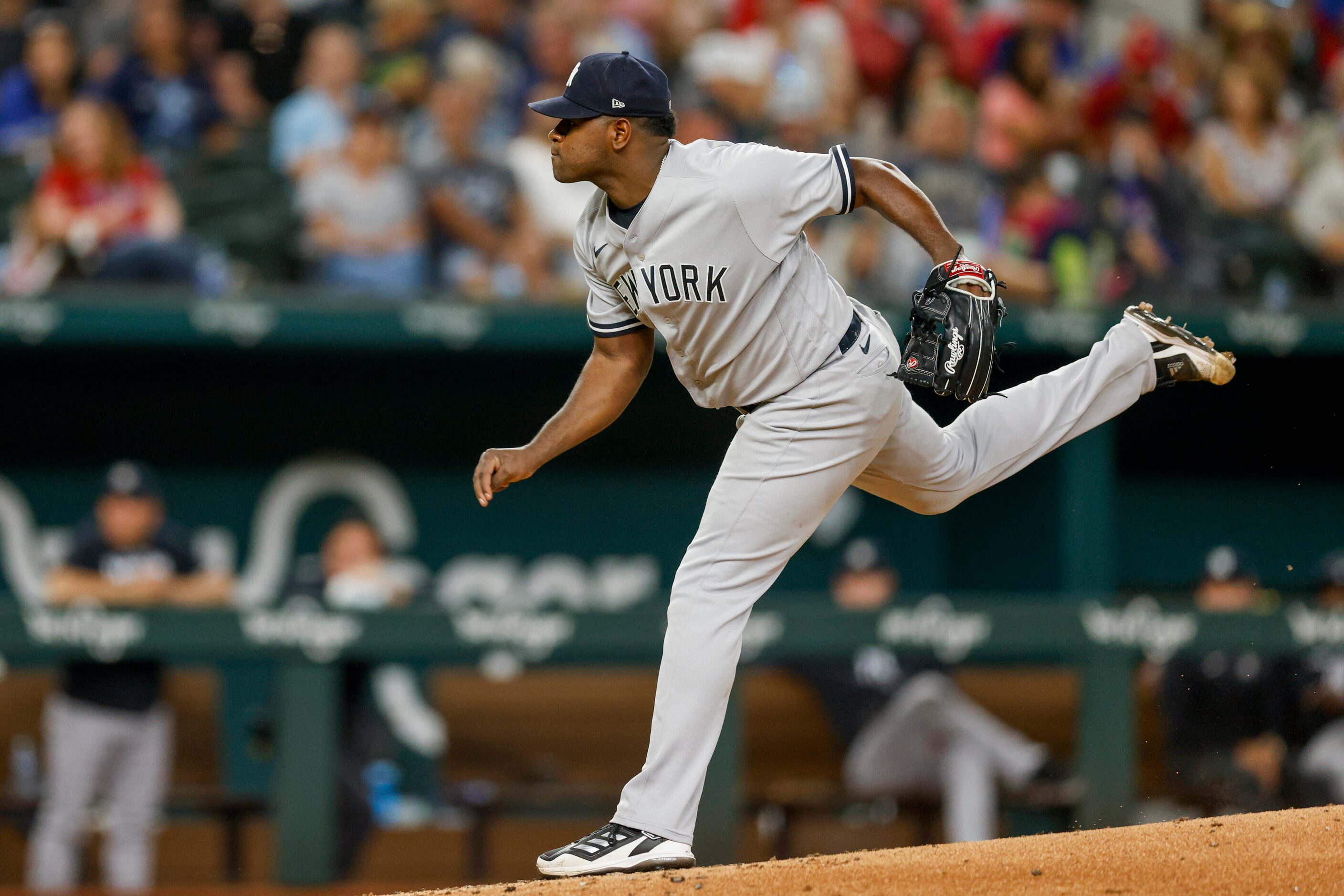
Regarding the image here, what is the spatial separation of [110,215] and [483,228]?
1737mm

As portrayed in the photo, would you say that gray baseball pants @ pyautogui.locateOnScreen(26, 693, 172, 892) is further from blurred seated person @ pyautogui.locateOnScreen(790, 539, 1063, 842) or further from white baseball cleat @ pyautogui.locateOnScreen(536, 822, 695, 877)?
white baseball cleat @ pyautogui.locateOnScreen(536, 822, 695, 877)

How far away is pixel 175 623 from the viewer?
6680mm

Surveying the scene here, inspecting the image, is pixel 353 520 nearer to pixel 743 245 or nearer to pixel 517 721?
pixel 517 721

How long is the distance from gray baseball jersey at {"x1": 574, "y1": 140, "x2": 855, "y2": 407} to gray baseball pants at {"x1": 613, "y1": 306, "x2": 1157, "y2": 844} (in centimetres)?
10

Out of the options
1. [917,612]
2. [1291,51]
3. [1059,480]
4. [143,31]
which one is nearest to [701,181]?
[917,612]

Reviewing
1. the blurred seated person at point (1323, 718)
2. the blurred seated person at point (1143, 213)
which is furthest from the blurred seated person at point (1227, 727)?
the blurred seated person at point (1143, 213)

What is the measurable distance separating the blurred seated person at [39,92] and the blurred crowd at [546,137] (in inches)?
0.6

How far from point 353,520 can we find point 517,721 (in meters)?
1.26

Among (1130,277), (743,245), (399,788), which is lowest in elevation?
(399,788)

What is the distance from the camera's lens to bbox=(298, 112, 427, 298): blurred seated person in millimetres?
7559

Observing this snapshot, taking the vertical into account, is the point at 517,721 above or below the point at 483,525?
below

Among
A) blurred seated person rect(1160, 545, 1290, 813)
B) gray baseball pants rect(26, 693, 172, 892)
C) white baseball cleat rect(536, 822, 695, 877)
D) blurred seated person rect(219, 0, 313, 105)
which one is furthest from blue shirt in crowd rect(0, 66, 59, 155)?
blurred seated person rect(1160, 545, 1290, 813)

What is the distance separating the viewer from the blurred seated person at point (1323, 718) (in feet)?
23.6

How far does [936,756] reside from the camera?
723 centimetres
